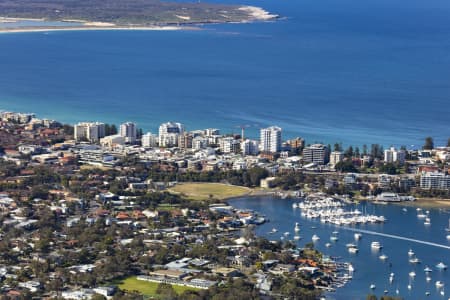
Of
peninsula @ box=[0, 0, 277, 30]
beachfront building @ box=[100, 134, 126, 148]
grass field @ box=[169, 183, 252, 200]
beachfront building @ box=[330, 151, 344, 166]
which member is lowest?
grass field @ box=[169, 183, 252, 200]

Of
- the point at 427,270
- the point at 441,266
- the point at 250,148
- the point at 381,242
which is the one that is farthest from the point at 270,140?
the point at 427,270

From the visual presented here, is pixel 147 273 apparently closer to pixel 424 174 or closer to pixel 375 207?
pixel 375 207

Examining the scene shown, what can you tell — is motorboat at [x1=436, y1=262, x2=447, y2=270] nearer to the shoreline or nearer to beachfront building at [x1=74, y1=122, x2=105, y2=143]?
beachfront building at [x1=74, y1=122, x2=105, y2=143]

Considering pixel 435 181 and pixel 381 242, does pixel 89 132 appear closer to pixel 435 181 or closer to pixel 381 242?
pixel 435 181

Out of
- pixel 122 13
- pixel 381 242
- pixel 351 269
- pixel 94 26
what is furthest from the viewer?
pixel 122 13

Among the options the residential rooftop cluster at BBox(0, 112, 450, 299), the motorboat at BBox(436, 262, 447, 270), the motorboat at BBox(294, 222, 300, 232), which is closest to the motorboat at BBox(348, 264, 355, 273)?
the residential rooftop cluster at BBox(0, 112, 450, 299)

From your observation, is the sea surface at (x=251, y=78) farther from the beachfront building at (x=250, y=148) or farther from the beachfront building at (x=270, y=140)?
the beachfront building at (x=250, y=148)

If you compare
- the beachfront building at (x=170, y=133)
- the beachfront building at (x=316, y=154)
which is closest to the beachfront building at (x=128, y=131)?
the beachfront building at (x=170, y=133)
